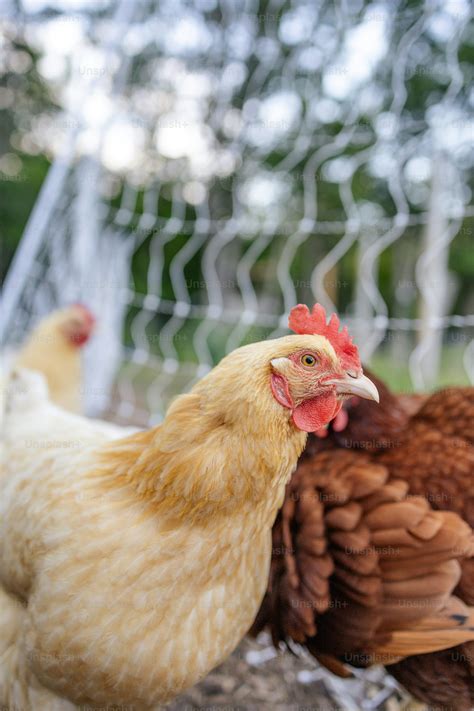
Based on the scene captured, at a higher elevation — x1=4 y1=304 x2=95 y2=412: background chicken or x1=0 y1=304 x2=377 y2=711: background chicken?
x1=4 y1=304 x2=95 y2=412: background chicken

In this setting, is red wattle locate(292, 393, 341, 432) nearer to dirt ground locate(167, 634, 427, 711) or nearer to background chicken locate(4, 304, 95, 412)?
dirt ground locate(167, 634, 427, 711)

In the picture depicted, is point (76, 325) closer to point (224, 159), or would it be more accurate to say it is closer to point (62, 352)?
point (62, 352)

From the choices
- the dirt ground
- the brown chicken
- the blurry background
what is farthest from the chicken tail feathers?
the blurry background

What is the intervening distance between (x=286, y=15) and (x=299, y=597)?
5.54 meters

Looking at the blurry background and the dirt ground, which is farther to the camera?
the blurry background

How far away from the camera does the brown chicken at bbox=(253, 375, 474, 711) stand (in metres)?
1.19

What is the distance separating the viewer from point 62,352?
9.62ft

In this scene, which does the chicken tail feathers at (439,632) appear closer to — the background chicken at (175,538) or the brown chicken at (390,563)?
the brown chicken at (390,563)

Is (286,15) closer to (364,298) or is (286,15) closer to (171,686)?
(364,298)

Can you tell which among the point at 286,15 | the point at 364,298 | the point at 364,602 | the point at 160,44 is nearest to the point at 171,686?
the point at 364,602

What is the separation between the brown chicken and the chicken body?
0.21m

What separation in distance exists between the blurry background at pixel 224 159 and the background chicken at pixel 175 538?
122cm

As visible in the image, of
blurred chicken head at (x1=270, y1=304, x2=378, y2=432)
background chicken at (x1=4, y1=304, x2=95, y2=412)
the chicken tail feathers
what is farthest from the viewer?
background chicken at (x1=4, y1=304, x2=95, y2=412)

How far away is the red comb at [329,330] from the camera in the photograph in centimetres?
105
